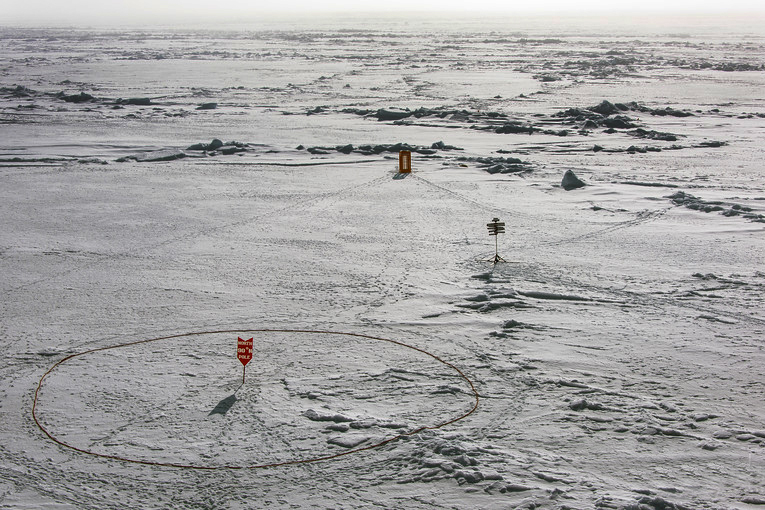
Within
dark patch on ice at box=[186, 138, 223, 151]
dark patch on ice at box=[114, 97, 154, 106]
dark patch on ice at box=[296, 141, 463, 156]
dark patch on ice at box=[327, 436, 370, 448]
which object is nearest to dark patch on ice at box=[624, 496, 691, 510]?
dark patch on ice at box=[327, 436, 370, 448]

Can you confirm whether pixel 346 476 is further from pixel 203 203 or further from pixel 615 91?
pixel 615 91

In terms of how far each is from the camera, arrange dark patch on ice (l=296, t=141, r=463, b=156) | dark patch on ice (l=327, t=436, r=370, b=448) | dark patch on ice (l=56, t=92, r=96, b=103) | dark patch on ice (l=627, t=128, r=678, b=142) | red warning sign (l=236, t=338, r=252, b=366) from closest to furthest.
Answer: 1. dark patch on ice (l=327, t=436, r=370, b=448)
2. red warning sign (l=236, t=338, r=252, b=366)
3. dark patch on ice (l=296, t=141, r=463, b=156)
4. dark patch on ice (l=627, t=128, r=678, b=142)
5. dark patch on ice (l=56, t=92, r=96, b=103)

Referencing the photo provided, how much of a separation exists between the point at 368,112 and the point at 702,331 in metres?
17.2

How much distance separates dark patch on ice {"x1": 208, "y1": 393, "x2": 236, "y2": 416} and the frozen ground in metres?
0.02

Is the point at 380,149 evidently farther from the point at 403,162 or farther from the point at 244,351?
the point at 244,351

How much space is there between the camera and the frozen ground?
5355mm

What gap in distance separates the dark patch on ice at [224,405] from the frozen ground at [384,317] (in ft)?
0.07

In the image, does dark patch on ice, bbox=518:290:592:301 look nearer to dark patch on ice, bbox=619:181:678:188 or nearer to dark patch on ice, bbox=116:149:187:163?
dark patch on ice, bbox=619:181:678:188

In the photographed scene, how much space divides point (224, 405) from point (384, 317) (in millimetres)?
2420

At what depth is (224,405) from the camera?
6.25 metres

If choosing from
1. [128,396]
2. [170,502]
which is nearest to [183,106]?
[128,396]

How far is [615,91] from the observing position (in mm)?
28859

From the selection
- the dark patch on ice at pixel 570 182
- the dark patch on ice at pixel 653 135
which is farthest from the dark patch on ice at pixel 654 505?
the dark patch on ice at pixel 653 135

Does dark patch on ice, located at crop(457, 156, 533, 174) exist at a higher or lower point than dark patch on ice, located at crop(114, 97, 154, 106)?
lower
